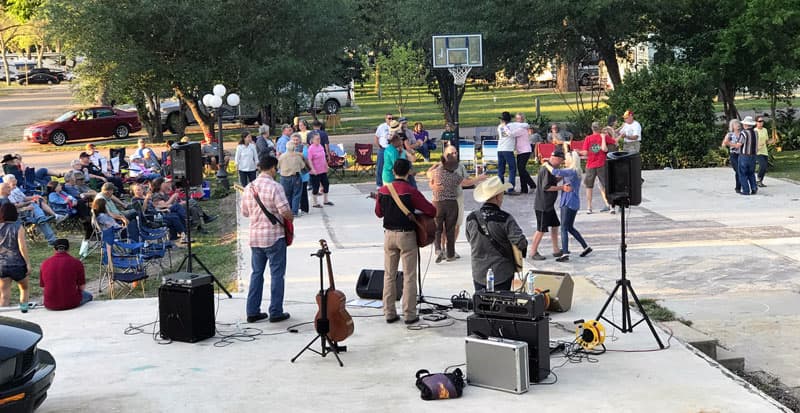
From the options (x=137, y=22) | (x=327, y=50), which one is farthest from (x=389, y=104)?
(x=137, y=22)

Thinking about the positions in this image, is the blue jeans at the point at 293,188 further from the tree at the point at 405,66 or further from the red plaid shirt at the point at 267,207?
the tree at the point at 405,66

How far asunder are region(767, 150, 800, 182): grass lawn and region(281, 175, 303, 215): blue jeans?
11089 mm

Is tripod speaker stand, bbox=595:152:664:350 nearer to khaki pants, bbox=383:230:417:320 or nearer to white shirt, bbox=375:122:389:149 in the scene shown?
khaki pants, bbox=383:230:417:320

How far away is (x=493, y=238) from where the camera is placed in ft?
30.8

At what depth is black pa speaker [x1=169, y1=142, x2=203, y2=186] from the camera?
38.7ft

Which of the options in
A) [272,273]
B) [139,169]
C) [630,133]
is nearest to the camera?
[272,273]

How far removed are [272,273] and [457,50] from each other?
1454 centimetres

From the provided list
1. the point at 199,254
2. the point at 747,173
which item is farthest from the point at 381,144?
the point at 747,173

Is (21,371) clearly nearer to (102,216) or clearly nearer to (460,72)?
(102,216)

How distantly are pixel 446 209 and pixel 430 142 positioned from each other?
13.0 metres

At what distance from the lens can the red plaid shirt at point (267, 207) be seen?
10.2 metres

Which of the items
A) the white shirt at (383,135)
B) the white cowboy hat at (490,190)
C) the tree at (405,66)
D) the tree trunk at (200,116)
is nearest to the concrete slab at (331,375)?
the white cowboy hat at (490,190)

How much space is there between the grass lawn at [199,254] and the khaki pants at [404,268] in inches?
122

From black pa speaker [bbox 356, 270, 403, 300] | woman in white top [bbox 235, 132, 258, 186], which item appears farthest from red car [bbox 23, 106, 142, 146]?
black pa speaker [bbox 356, 270, 403, 300]
